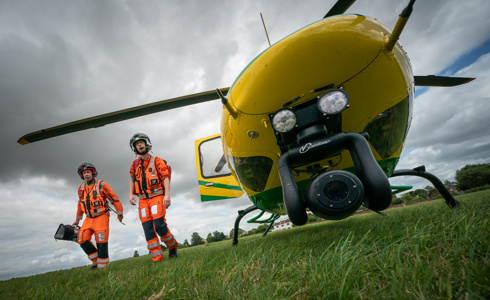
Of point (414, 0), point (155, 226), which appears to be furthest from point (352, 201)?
point (155, 226)

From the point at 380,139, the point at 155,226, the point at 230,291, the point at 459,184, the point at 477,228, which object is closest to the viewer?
the point at 230,291

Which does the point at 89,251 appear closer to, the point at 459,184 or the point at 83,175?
the point at 83,175

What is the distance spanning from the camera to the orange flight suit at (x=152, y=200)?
3.49 meters

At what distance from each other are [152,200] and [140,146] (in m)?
1.10

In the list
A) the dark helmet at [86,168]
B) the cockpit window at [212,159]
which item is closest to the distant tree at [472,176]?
the cockpit window at [212,159]

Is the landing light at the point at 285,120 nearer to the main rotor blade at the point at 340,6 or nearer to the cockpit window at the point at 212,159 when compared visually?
the main rotor blade at the point at 340,6

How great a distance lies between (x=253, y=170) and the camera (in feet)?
6.98

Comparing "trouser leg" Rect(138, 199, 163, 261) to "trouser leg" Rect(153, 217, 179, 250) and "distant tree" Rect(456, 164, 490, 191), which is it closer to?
"trouser leg" Rect(153, 217, 179, 250)

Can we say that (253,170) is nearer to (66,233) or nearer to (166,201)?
(166,201)

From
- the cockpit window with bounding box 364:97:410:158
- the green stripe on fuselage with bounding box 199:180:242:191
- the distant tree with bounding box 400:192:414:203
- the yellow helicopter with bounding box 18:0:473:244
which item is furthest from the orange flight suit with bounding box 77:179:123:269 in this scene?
the distant tree with bounding box 400:192:414:203

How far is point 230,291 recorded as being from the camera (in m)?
0.90

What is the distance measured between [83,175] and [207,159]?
2.78 metres

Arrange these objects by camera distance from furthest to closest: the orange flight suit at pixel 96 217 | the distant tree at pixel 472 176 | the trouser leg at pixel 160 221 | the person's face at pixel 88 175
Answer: the distant tree at pixel 472 176, the person's face at pixel 88 175, the orange flight suit at pixel 96 217, the trouser leg at pixel 160 221

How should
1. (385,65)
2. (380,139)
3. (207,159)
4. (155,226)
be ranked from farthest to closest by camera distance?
(207,159) < (155,226) < (380,139) < (385,65)
